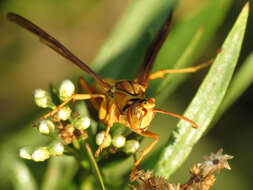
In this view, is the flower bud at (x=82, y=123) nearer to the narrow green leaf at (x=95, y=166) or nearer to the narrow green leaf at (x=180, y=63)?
the narrow green leaf at (x=95, y=166)

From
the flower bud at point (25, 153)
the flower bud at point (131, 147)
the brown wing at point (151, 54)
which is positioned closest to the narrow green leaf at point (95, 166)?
the flower bud at point (131, 147)

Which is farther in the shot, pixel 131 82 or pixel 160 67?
pixel 160 67

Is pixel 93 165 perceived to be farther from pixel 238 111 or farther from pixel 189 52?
pixel 238 111

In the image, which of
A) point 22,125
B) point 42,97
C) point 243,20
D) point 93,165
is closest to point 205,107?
point 243,20

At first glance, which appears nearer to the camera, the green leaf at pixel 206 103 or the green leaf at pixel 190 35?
the green leaf at pixel 206 103

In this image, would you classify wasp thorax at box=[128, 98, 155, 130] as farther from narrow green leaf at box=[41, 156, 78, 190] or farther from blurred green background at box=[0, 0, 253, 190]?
blurred green background at box=[0, 0, 253, 190]

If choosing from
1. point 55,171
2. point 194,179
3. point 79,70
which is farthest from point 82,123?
point 79,70
